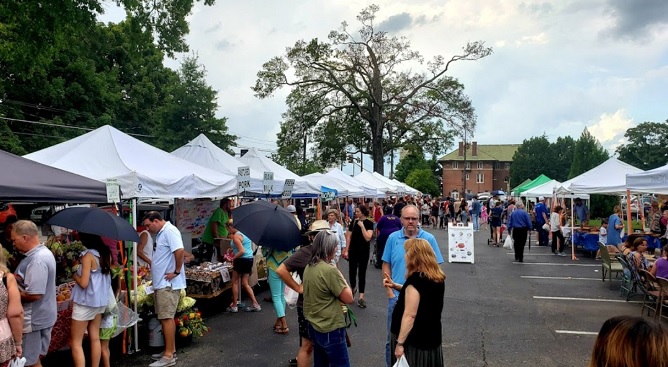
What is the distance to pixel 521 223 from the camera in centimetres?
1386

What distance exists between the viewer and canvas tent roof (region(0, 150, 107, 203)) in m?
4.39

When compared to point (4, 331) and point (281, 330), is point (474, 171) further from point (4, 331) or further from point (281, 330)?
point (4, 331)

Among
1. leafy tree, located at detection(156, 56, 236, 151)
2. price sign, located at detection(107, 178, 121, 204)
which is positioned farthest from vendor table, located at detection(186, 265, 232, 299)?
leafy tree, located at detection(156, 56, 236, 151)

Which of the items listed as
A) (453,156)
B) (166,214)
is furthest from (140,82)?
(453,156)

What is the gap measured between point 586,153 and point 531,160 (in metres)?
38.8

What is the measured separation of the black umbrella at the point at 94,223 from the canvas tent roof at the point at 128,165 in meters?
1.13

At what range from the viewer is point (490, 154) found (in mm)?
101875

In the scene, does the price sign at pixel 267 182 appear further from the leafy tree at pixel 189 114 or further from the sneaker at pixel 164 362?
the leafy tree at pixel 189 114

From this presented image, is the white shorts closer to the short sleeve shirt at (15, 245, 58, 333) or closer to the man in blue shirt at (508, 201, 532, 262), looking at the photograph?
the short sleeve shirt at (15, 245, 58, 333)

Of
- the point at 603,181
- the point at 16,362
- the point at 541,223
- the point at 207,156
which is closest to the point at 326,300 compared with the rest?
the point at 16,362

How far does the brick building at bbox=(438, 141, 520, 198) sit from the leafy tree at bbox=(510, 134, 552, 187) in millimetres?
6196

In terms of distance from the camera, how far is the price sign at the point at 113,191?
18.0 ft

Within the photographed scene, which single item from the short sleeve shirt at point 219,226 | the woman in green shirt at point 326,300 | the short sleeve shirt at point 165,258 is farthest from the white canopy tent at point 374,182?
the woman in green shirt at point 326,300

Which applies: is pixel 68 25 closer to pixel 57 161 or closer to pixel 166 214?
pixel 57 161
